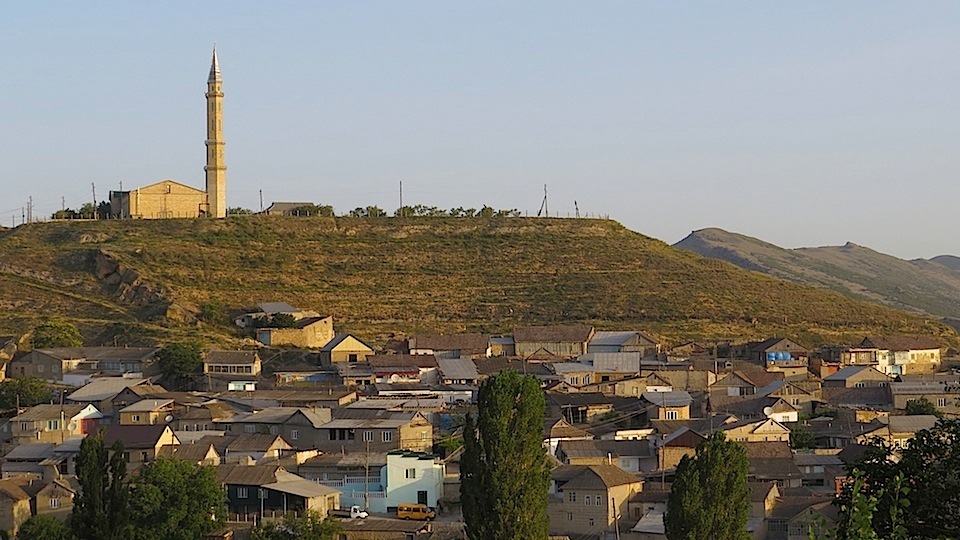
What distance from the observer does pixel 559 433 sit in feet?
131

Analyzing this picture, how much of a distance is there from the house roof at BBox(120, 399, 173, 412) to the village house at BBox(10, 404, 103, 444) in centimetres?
106

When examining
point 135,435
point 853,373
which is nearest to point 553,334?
point 853,373

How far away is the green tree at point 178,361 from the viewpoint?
52094 millimetres

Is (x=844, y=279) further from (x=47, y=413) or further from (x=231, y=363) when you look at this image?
(x=47, y=413)

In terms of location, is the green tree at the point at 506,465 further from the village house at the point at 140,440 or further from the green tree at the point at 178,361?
the green tree at the point at 178,361

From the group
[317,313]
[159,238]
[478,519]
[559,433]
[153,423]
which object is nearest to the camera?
[478,519]

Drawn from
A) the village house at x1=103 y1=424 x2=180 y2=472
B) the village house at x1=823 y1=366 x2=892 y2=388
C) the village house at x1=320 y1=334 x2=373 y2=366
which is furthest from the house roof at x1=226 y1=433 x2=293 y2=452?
the village house at x1=823 y1=366 x2=892 y2=388

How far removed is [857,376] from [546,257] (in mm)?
30596

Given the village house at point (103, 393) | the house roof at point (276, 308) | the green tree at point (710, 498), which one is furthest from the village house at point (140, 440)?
the house roof at point (276, 308)

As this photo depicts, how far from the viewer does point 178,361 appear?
2052 inches

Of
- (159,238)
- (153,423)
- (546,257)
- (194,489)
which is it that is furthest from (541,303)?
(194,489)

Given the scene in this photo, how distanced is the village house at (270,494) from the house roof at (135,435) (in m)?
4.16

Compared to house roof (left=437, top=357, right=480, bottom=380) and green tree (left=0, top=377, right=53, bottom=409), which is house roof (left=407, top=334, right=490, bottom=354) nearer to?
house roof (left=437, top=357, right=480, bottom=380)

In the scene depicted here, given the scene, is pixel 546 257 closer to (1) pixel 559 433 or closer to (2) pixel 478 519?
(1) pixel 559 433
